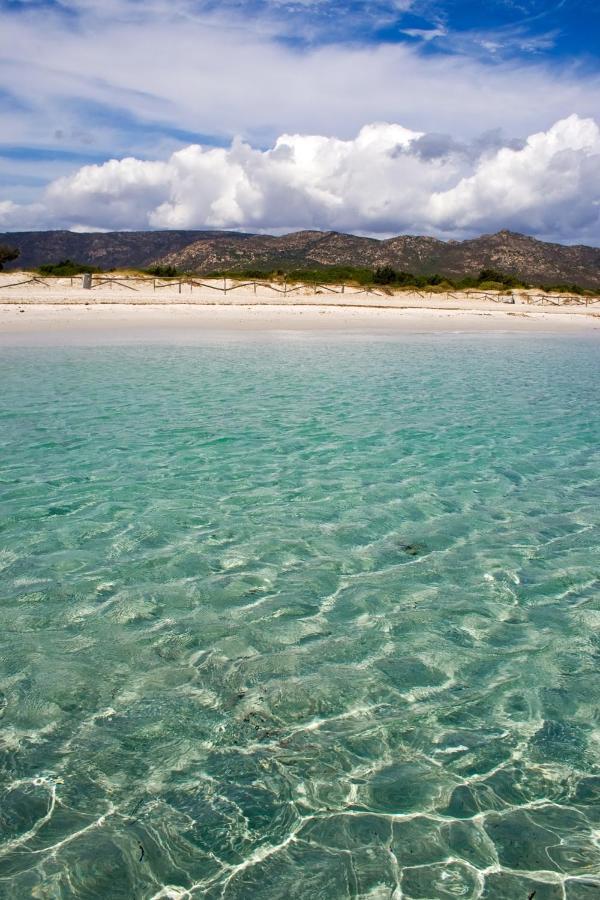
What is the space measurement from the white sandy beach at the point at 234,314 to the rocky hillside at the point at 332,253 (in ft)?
220

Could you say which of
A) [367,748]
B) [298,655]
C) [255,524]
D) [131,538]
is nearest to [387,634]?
[298,655]

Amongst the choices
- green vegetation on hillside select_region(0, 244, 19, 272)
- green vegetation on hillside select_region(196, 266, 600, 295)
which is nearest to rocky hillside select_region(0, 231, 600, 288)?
green vegetation on hillside select_region(196, 266, 600, 295)

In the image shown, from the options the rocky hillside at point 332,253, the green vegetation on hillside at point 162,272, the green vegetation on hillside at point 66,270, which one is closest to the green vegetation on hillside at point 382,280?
the green vegetation on hillside at point 162,272

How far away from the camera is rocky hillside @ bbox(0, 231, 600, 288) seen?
125m

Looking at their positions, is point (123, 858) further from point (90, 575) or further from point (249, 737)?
point (90, 575)

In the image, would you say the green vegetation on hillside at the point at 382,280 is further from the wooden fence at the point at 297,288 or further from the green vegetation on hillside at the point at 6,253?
the green vegetation on hillside at the point at 6,253

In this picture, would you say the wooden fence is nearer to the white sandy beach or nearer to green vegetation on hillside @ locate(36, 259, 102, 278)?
the white sandy beach

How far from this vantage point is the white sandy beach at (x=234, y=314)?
30.3 m

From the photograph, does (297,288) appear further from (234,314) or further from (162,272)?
(234,314)

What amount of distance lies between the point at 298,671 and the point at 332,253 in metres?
140

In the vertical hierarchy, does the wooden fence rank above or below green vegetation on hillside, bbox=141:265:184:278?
below

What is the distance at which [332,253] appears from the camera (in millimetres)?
137500

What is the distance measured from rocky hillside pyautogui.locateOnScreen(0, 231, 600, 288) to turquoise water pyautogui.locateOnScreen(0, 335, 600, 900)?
108584 millimetres

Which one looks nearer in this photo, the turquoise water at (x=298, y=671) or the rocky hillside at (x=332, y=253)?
the turquoise water at (x=298, y=671)
